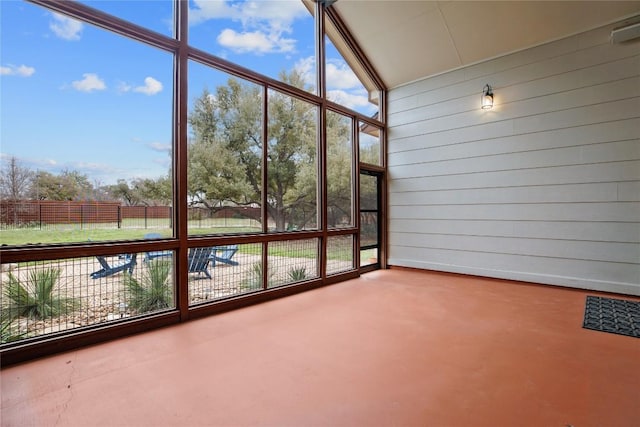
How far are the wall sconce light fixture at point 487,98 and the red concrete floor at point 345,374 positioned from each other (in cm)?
→ 310

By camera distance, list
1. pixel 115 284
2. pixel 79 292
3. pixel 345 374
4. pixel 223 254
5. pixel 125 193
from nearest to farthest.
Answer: pixel 345 374, pixel 79 292, pixel 115 284, pixel 125 193, pixel 223 254

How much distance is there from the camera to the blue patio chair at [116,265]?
283 cm

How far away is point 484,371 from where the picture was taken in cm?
224

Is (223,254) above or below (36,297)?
above

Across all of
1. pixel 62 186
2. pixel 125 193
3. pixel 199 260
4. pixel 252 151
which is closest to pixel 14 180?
pixel 62 186

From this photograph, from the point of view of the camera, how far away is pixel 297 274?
4570 millimetres

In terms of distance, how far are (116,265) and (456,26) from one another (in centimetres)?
520

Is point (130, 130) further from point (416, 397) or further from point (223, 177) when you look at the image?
point (416, 397)

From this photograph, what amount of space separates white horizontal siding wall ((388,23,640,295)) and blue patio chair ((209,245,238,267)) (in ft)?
11.2

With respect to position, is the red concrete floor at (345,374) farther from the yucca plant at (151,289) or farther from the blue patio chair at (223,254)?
the blue patio chair at (223,254)

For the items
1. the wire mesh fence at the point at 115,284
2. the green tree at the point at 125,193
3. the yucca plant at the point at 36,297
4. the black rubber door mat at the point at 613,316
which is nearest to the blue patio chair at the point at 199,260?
the wire mesh fence at the point at 115,284

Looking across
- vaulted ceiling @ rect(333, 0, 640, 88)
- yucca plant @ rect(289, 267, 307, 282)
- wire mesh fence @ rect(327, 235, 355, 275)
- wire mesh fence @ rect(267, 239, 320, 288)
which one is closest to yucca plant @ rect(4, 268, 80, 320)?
wire mesh fence @ rect(267, 239, 320, 288)

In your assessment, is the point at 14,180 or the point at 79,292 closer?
the point at 14,180

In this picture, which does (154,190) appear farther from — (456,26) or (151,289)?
(456,26)
